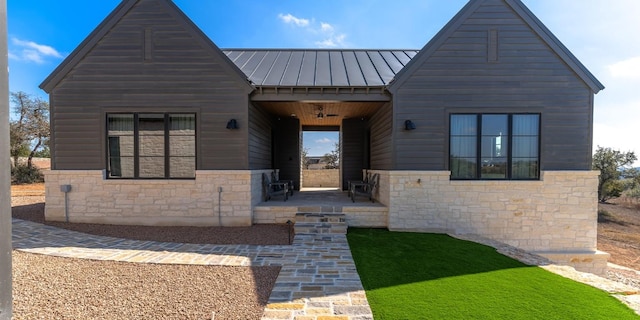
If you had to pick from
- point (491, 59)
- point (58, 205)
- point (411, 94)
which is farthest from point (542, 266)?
point (58, 205)

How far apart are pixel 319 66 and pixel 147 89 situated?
5.34 metres

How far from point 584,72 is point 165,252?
11438 mm

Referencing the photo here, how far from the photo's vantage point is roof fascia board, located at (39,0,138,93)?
7.55m

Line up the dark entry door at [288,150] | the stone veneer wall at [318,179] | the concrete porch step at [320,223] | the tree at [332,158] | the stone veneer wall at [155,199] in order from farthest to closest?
1. the tree at [332,158]
2. the stone veneer wall at [318,179]
3. the dark entry door at [288,150]
4. the stone veneer wall at [155,199]
5. the concrete porch step at [320,223]

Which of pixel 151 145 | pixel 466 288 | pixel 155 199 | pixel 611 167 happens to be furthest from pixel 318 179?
pixel 611 167

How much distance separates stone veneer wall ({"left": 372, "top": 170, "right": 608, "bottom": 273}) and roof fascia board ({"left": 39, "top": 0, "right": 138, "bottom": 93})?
344 inches

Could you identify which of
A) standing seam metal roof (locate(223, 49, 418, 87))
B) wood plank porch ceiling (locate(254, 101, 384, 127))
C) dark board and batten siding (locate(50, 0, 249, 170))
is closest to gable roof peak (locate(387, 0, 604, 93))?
standing seam metal roof (locate(223, 49, 418, 87))

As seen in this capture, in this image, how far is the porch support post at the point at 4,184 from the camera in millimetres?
2127

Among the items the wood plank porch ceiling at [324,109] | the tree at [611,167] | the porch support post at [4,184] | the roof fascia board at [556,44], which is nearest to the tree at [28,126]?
the wood plank porch ceiling at [324,109]

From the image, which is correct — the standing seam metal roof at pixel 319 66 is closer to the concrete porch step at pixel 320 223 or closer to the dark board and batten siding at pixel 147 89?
→ the dark board and batten siding at pixel 147 89

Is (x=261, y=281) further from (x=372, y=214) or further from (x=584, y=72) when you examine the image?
(x=584, y=72)

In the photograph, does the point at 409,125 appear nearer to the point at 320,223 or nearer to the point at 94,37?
the point at 320,223

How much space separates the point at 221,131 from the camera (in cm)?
773

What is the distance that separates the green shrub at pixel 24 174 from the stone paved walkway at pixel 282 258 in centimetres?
1438
